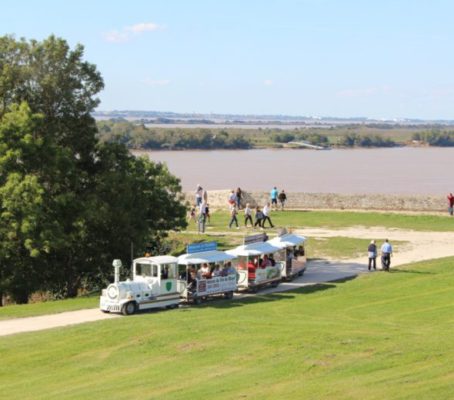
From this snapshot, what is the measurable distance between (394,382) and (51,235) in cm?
1663

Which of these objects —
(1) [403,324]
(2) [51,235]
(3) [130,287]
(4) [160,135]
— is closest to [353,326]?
(1) [403,324]

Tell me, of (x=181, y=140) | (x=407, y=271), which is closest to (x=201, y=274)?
(x=407, y=271)

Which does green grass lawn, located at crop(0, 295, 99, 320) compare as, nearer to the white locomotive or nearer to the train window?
the white locomotive

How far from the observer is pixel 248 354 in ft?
66.8

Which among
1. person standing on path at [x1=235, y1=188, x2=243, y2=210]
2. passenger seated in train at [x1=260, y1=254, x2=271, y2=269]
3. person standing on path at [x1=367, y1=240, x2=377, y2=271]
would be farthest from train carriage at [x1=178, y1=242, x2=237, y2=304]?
person standing on path at [x1=235, y1=188, x2=243, y2=210]

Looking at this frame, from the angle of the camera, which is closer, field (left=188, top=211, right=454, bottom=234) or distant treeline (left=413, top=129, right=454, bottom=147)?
field (left=188, top=211, right=454, bottom=234)

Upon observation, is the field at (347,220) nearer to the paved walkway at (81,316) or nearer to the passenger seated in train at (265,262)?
the paved walkway at (81,316)

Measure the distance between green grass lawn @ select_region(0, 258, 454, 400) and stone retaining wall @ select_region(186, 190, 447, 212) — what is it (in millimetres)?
24363

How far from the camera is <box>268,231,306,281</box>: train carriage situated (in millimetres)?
33406

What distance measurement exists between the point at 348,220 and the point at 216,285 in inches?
821

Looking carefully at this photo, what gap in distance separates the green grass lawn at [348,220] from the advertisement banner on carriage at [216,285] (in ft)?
49.0

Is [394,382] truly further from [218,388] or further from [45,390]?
Result: [45,390]

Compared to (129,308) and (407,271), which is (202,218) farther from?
(129,308)

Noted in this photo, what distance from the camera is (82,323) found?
83.8 feet
